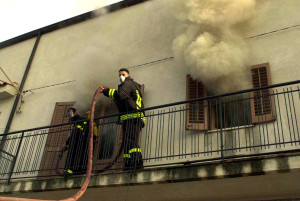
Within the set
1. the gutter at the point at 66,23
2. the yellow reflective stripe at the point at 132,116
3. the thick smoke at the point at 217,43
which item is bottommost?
the yellow reflective stripe at the point at 132,116

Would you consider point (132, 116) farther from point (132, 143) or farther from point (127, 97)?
point (132, 143)

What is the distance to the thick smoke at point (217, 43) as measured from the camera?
8461 millimetres

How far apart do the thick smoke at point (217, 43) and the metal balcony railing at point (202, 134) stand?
43cm

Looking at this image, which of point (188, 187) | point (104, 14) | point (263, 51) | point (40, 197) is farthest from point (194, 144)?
point (104, 14)

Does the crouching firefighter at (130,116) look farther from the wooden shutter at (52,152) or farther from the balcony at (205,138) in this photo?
the wooden shutter at (52,152)

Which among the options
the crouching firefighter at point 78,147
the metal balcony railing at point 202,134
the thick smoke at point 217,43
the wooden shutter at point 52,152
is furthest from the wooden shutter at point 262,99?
the wooden shutter at point 52,152

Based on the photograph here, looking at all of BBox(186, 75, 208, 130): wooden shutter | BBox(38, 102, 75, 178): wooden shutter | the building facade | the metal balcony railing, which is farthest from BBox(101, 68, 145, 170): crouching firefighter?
BBox(38, 102, 75, 178): wooden shutter

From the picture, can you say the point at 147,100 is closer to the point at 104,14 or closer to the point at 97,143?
the point at 97,143

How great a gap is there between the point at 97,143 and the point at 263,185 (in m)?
4.20

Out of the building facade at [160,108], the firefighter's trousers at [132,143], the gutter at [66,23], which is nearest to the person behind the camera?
the building facade at [160,108]

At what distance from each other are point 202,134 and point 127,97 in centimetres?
172

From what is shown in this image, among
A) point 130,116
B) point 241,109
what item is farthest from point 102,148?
point 241,109

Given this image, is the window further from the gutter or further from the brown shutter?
the gutter

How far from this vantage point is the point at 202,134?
834 centimetres
